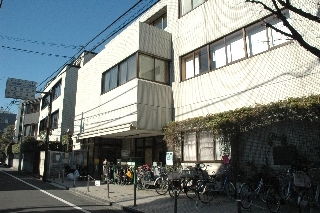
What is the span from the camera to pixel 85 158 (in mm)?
20656

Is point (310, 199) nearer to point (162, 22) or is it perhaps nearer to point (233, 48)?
point (233, 48)

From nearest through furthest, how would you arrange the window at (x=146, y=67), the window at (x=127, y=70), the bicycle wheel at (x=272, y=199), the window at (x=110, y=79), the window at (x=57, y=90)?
the bicycle wheel at (x=272, y=199) < the window at (x=146, y=67) < the window at (x=127, y=70) < the window at (x=110, y=79) < the window at (x=57, y=90)

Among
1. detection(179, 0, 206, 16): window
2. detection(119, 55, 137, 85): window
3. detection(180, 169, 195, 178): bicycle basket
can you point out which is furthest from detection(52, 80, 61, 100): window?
detection(180, 169, 195, 178): bicycle basket

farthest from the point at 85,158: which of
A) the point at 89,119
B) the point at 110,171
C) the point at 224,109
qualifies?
the point at 224,109

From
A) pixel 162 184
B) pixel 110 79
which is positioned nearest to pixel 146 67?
pixel 110 79

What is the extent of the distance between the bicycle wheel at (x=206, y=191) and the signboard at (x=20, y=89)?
16.0 m

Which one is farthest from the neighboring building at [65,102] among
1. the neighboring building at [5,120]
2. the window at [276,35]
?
the neighboring building at [5,120]

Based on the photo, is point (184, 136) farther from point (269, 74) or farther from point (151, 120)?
point (269, 74)

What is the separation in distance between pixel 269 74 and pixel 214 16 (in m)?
4.71

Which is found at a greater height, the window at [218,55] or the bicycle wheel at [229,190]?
the window at [218,55]

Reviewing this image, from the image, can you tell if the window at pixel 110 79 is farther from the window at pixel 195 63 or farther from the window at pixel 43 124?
the window at pixel 43 124

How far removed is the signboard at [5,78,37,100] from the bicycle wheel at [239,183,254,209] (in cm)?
1759

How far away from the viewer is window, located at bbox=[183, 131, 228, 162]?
39.2 feet

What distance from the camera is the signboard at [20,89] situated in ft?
64.4
